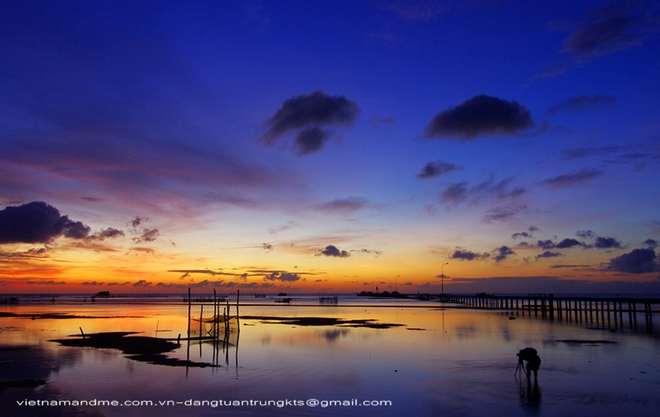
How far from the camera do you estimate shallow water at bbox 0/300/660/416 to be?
57.9 ft

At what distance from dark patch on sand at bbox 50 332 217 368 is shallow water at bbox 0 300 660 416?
1.01 metres

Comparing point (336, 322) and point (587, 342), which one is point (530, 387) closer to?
point (587, 342)

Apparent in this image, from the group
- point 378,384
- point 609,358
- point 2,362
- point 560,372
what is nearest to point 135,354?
point 2,362

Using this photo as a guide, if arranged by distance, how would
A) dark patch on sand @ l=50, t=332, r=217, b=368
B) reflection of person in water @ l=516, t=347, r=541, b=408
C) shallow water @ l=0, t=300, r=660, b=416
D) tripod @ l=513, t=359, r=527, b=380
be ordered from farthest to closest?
dark patch on sand @ l=50, t=332, r=217, b=368
tripod @ l=513, t=359, r=527, b=380
reflection of person in water @ l=516, t=347, r=541, b=408
shallow water @ l=0, t=300, r=660, b=416

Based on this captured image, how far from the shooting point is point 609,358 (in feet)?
96.0

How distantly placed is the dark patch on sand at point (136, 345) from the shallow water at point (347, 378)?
1005mm

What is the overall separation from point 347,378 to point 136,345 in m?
18.1

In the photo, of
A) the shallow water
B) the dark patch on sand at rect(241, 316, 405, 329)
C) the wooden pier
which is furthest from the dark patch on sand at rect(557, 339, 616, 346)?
the dark patch on sand at rect(241, 316, 405, 329)

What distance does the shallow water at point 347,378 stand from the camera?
1766 centimetres

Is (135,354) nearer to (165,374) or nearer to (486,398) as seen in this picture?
(165,374)

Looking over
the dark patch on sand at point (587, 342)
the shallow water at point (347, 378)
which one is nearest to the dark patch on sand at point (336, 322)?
the shallow water at point (347, 378)

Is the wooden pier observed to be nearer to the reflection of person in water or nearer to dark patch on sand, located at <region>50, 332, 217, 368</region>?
the reflection of person in water

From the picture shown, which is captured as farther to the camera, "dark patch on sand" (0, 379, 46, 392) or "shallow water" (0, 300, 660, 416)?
"dark patch on sand" (0, 379, 46, 392)

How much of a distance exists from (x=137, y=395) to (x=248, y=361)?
30.7 feet
